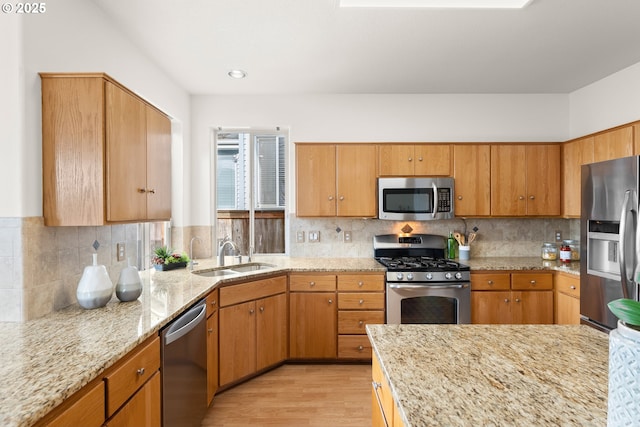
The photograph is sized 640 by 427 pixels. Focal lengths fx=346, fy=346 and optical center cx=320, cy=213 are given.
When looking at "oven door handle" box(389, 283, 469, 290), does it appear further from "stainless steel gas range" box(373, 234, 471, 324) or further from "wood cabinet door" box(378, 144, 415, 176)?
"wood cabinet door" box(378, 144, 415, 176)

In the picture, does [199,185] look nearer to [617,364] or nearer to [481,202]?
[481,202]

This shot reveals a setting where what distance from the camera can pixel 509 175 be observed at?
139 inches

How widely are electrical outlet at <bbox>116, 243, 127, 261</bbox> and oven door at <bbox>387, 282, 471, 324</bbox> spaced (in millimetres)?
2181

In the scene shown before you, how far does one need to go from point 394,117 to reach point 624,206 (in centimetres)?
220

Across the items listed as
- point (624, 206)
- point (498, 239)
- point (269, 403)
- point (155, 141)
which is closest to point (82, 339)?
point (155, 141)

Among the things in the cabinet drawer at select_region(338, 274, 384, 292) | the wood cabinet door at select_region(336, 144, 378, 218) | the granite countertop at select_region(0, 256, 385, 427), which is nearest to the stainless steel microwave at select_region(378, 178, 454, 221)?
the wood cabinet door at select_region(336, 144, 378, 218)

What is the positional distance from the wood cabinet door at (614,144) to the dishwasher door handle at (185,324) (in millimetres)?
3431

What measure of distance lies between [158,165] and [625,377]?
246 centimetres

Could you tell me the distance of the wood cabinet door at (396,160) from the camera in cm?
354

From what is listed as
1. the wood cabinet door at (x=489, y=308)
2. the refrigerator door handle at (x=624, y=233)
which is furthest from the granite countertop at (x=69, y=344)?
the refrigerator door handle at (x=624, y=233)

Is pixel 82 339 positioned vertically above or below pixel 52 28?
below

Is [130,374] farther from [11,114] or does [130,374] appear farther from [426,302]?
[426,302]

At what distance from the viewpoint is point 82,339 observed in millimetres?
1415

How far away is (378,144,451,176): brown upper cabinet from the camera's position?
3.54 m
